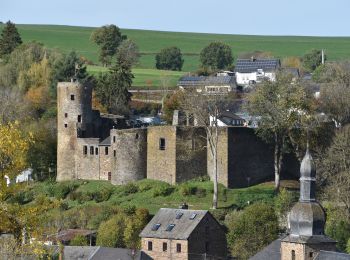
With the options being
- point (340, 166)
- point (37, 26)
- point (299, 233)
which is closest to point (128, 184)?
point (340, 166)

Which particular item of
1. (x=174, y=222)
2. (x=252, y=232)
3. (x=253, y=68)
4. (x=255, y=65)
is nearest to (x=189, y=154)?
(x=174, y=222)

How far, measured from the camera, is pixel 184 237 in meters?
63.5

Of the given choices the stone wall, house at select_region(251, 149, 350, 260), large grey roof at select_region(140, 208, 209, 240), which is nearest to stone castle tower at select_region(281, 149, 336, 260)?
house at select_region(251, 149, 350, 260)

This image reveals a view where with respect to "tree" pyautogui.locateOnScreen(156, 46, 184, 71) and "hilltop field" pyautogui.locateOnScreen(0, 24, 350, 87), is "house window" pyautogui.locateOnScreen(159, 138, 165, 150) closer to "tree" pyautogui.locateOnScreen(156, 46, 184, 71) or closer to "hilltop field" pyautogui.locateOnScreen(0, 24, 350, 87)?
"hilltop field" pyautogui.locateOnScreen(0, 24, 350, 87)

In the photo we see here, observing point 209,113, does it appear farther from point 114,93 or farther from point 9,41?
point 9,41

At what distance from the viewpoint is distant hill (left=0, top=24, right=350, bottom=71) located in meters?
148

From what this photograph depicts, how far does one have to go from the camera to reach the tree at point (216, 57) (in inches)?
5389

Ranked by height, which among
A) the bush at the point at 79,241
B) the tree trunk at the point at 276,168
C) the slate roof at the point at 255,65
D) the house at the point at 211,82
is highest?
the slate roof at the point at 255,65

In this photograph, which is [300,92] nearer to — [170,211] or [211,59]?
[170,211]

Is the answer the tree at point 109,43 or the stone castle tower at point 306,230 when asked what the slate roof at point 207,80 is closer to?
the tree at point 109,43

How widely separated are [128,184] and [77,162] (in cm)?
614

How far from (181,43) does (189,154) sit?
88820 mm

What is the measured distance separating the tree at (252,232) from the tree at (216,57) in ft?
239

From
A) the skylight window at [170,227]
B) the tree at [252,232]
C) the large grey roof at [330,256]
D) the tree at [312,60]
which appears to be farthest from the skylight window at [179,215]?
the tree at [312,60]
